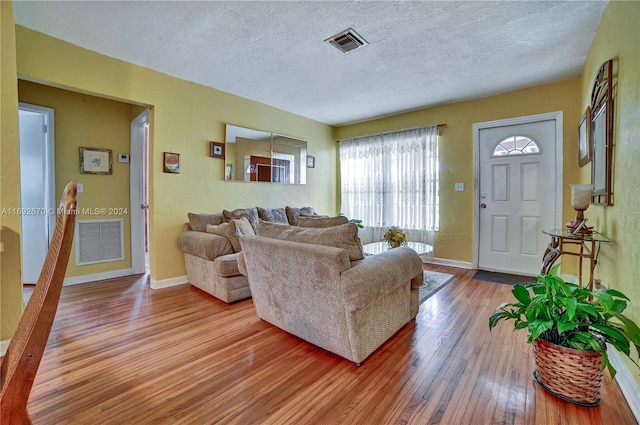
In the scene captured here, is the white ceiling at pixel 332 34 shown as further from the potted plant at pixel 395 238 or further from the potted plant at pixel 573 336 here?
the potted plant at pixel 573 336

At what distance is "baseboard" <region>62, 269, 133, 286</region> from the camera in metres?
3.35

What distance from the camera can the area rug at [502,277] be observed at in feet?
11.6

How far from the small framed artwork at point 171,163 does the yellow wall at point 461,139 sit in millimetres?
3361

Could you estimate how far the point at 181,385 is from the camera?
1.58 metres

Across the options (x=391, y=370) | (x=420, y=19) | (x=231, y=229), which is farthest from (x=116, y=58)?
(x=391, y=370)

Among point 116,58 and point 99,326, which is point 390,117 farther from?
point 99,326

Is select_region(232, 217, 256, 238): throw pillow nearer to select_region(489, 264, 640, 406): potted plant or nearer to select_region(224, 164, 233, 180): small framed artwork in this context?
select_region(224, 164, 233, 180): small framed artwork

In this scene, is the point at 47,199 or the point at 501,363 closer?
the point at 501,363

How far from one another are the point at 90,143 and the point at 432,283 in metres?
4.37

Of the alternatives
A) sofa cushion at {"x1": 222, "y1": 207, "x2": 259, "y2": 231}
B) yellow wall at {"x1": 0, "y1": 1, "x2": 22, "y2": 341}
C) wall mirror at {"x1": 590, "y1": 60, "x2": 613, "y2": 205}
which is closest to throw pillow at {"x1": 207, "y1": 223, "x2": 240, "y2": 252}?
sofa cushion at {"x1": 222, "y1": 207, "x2": 259, "y2": 231}

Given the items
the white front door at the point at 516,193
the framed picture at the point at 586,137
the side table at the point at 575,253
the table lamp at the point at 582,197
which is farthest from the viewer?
the white front door at the point at 516,193

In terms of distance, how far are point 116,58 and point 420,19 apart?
2809mm

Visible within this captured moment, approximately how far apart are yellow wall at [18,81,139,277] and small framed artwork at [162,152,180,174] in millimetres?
941

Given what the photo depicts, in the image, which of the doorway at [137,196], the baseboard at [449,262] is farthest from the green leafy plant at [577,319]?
the doorway at [137,196]
